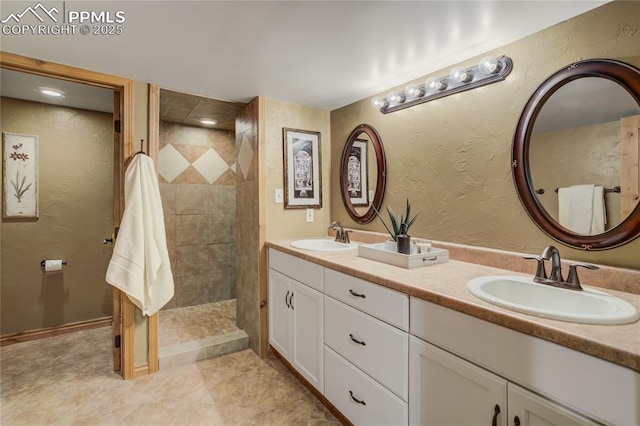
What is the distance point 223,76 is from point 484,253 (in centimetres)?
195

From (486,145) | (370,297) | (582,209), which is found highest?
(486,145)

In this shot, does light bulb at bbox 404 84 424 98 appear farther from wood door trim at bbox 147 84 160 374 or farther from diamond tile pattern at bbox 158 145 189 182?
diamond tile pattern at bbox 158 145 189 182

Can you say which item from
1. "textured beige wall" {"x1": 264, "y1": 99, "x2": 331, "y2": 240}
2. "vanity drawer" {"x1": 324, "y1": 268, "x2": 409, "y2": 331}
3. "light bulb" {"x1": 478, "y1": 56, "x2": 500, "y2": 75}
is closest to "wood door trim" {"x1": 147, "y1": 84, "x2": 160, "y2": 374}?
"textured beige wall" {"x1": 264, "y1": 99, "x2": 331, "y2": 240}

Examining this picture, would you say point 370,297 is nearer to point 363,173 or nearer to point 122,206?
point 363,173

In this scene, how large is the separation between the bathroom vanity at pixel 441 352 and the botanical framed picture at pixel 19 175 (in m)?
2.39

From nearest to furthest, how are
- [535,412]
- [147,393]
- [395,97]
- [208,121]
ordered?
[535,412] → [147,393] → [395,97] → [208,121]

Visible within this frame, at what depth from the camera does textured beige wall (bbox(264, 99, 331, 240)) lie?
2480 millimetres

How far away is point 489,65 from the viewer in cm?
156

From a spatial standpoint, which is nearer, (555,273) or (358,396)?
(555,273)

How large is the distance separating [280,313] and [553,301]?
1652mm

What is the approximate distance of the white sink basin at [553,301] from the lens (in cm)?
86

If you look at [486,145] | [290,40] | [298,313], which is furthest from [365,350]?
[290,40]

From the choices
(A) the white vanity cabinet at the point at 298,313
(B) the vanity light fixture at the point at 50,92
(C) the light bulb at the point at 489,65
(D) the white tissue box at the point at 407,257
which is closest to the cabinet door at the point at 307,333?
(A) the white vanity cabinet at the point at 298,313

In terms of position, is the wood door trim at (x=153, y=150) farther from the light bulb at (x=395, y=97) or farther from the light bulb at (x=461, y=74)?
the light bulb at (x=461, y=74)
